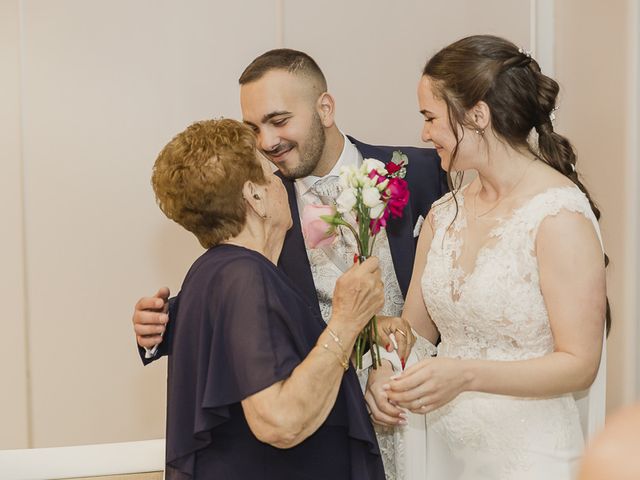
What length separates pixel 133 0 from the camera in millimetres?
4016

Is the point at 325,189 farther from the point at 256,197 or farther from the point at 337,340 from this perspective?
the point at 337,340

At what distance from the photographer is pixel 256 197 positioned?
1856mm

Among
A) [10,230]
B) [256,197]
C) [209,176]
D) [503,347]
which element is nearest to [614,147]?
[503,347]

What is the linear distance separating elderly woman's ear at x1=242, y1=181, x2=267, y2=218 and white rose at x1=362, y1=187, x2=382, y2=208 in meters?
0.23

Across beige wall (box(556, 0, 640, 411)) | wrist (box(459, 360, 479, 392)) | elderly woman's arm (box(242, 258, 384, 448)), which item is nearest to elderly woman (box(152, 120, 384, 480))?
elderly woman's arm (box(242, 258, 384, 448))

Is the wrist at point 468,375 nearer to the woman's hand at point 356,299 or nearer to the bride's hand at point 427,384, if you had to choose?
the bride's hand at point 427,384

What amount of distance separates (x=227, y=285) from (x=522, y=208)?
800 mm

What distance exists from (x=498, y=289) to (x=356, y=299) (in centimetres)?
45

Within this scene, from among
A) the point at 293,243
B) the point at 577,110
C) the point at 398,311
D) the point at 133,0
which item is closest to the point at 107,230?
the point at 133,0

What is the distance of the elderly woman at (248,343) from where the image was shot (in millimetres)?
1643

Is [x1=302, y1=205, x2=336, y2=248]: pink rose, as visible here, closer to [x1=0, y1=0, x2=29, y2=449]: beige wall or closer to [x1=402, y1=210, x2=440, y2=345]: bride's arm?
[x1=402, y1=210, x2=440, y2=345]: bride's arm

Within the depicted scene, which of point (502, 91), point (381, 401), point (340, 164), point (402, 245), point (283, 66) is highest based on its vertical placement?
point (283, 66)

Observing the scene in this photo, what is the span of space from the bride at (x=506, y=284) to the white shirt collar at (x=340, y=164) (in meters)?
0.69

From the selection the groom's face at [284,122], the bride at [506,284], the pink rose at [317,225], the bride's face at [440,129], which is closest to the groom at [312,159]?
the groom's face at [284,122]
